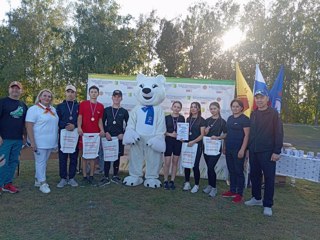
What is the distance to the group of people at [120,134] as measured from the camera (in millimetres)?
4797

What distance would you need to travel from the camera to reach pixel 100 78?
7.09 m

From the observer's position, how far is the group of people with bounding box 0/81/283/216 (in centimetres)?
480

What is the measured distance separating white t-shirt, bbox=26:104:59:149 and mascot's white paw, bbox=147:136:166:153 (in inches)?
64.4

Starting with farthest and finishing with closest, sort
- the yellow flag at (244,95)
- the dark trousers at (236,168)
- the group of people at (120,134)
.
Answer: the yellow flag at (244,95)
the dark trousers at (236,168)
the group of people at (120,134)

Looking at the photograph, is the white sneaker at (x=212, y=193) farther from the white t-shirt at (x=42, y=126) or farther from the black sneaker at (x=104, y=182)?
the white t-shirt at (x=42, y=126)

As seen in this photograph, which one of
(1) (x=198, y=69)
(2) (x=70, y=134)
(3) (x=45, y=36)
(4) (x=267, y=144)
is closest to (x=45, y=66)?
(3) (x=45, y=36)

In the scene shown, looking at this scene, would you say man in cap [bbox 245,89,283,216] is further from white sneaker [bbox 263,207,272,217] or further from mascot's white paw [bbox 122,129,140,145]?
mascot's white paw [bbox 122,129,140,145]

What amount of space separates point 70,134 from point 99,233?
219 centimetres

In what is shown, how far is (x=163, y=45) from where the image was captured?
30281mm

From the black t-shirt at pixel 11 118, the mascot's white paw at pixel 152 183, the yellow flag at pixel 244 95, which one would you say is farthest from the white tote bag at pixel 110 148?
the yellow flag at pixel 244 95

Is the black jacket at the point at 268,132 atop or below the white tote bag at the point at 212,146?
atop

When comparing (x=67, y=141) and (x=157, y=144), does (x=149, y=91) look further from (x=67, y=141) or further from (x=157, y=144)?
(x=67, y=141)

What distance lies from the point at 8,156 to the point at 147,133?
2267 mm

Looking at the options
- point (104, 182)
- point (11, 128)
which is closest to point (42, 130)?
point (11, 128)
